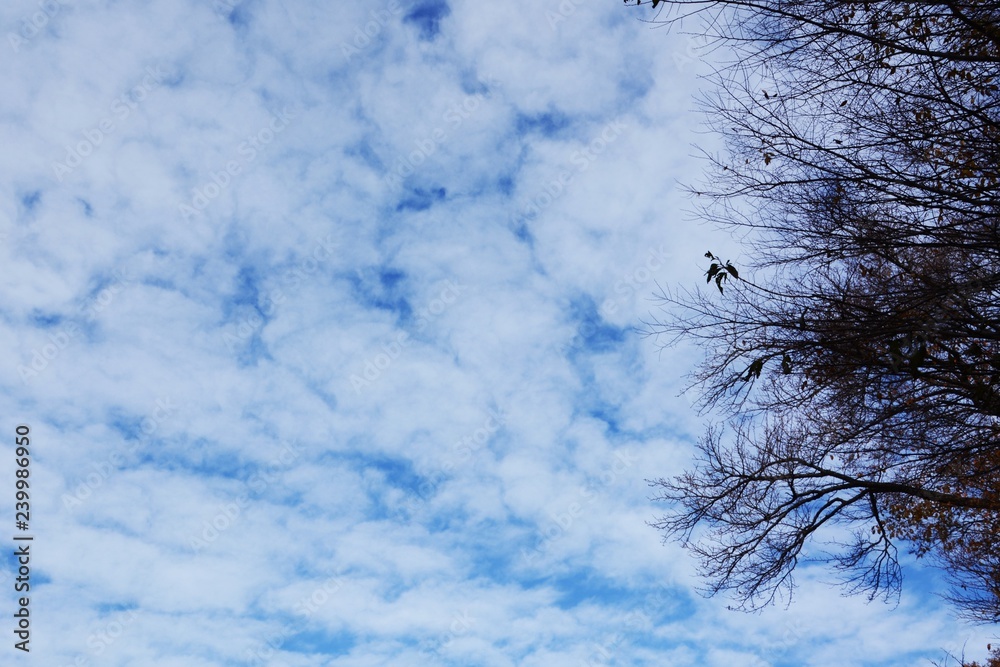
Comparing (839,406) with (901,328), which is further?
(839,406)

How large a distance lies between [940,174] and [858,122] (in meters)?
0.81

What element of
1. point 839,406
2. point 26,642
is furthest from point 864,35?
point 26,642

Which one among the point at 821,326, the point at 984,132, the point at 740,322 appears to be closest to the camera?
the point at 984,132

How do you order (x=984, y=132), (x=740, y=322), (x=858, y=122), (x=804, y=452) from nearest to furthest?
(x=984, y=132) < (x=858, y=122) < (x=740, y=322) < (x=804, y=452)

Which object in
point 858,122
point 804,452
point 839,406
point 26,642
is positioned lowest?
point 26,642

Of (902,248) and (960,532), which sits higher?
(902,248)

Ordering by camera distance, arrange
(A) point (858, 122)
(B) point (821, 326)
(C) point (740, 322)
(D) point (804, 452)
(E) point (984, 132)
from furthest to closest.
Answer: (D) point (804, 452) < (C) point (740, 322) < (B) point (821, 326) < (A) point (858, 122) < (E) point (984, 132)

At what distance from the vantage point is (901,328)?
251 inches

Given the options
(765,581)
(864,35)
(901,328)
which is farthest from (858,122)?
(765,581)

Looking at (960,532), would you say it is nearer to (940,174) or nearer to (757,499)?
(757,499)

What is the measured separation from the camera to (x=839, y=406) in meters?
7.87

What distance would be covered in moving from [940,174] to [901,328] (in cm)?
138

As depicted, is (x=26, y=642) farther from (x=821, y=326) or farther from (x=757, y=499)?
(x=821, y=326)

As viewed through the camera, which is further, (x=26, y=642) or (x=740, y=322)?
(x=26, y=642)
